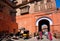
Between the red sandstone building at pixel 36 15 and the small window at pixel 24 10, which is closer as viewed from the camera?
the red sandstone building at pixel 36 15

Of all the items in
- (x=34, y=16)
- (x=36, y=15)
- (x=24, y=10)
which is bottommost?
(x=34, y=16)

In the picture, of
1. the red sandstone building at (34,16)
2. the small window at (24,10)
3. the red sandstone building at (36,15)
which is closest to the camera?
the red sandstone building at (34,16)

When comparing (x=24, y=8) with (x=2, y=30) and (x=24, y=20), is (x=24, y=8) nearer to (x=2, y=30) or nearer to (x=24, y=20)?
(x=24, y=20)

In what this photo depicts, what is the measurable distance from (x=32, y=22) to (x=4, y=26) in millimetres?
6731

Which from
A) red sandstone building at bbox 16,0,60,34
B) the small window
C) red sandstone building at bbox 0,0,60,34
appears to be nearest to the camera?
red sandstone building at bbox 0,0,60,34

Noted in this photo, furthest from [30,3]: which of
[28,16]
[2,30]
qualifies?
[2,30]

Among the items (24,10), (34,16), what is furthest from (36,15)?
(24,10)

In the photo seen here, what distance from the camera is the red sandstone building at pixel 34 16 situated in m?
23.6

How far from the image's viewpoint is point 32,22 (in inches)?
996

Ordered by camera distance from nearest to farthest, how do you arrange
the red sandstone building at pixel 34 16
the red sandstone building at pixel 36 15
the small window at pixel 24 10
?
1. the red sandstone building at pixel 34 16
2. the red sandstone building at pixel 36 15
3. the small window at pixel 24 10

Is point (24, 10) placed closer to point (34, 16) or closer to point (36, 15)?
point (34, 16)

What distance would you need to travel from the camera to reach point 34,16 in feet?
83.3

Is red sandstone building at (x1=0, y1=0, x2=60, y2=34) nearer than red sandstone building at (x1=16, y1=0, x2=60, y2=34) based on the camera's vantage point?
Yes

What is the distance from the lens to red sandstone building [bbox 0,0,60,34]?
2358 centimetres
